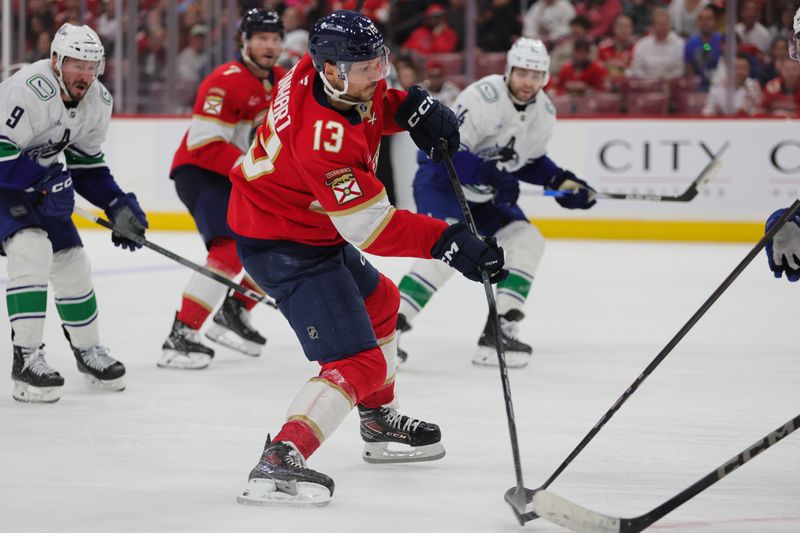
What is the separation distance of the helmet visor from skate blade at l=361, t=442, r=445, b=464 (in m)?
0.91

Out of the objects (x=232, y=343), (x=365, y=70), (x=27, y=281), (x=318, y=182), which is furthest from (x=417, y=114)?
(x=232, y=343)

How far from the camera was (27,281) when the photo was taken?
3.46 meters

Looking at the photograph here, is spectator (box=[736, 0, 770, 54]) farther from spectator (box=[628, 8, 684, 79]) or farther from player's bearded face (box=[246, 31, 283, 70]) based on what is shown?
player's bearded face (box=[246, 31, 283, 70])

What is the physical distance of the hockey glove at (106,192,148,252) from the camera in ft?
12.1

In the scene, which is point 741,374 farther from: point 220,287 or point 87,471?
point 87,471

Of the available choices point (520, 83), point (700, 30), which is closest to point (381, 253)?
point (520, 83)

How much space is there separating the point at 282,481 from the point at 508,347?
1.91 meters

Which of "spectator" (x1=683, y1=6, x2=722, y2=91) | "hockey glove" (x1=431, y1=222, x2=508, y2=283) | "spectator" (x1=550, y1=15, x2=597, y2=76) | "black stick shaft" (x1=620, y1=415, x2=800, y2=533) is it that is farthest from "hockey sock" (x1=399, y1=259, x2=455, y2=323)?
"spectator" (x1=550, y1=15, x2=597, y2=76)

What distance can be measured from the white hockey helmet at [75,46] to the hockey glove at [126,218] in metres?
0.43

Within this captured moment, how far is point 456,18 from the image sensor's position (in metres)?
9.02

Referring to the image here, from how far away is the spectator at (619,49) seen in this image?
8.75 m

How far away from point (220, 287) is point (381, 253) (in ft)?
5.85

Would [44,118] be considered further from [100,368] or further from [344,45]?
[344,45]

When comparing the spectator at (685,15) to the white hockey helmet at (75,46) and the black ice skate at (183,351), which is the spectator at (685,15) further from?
the white hockey helmet at (75,46)
